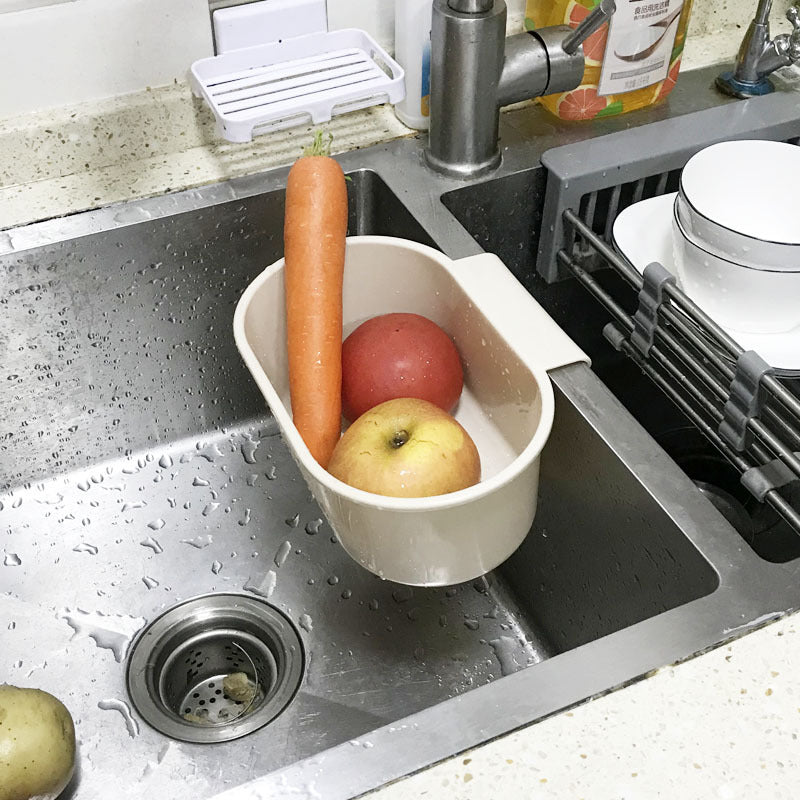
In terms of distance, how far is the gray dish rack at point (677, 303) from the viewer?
27.4 inches

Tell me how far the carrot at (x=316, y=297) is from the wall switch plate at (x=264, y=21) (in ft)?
0.61

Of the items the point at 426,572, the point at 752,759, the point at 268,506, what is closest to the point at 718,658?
the point at 752,759

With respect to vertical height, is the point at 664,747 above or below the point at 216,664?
above

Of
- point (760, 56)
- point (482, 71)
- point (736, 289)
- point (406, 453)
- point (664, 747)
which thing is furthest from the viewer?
point (760, 56)

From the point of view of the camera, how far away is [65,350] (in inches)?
34.9

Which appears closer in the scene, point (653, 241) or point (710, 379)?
point (710, 379)

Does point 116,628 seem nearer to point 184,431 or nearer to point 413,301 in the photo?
point 184,431

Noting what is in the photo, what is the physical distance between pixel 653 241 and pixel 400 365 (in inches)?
11.1

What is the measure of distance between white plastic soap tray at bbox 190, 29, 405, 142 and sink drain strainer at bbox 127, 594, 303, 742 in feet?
1.42

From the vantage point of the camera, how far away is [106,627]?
2.77 ft

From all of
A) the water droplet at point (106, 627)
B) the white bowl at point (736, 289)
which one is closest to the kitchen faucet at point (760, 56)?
the white bowl at point (736, 289)

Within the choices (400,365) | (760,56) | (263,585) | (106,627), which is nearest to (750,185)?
(760,56)

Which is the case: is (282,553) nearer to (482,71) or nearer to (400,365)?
(400,365)

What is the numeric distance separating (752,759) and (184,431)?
2.15 feet
